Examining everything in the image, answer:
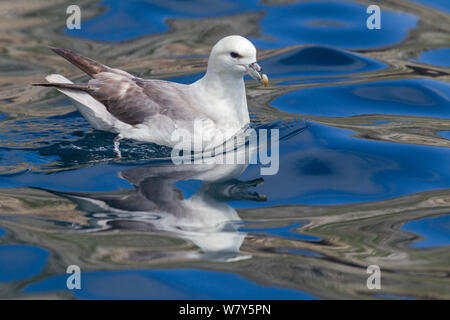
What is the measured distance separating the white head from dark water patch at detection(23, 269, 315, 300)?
245 cm

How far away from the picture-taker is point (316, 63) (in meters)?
9.21

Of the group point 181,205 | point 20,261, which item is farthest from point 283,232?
point 20,261

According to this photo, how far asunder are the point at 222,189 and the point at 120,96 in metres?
1.49

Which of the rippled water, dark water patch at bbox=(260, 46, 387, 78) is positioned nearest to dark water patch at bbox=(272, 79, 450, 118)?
the rippled water

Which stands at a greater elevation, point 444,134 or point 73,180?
point 444,134

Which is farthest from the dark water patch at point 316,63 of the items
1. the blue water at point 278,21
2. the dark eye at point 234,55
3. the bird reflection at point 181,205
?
the bird reflection at point 181,205

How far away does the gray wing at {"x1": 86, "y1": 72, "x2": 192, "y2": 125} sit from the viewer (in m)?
6.59

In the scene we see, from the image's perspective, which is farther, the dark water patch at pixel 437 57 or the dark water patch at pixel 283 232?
the dark water patch at pixel 437 57

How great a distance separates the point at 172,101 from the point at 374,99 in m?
2.70

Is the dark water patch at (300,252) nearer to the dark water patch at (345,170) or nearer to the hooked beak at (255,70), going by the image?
the dark water patch at (345,170)

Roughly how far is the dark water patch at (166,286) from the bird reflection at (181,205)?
28 cm

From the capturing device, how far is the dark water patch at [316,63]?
29.7ft

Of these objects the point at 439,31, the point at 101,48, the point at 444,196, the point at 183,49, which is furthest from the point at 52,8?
the point at 444,196

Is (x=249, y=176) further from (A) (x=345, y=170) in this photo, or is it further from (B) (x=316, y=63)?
(B) (x=316, y=63)
